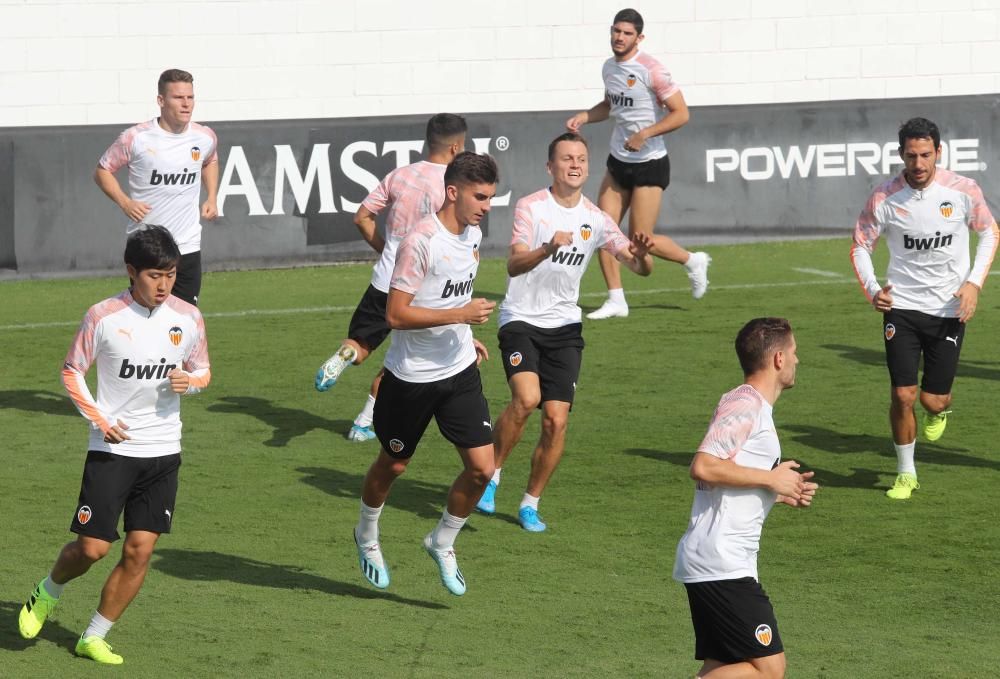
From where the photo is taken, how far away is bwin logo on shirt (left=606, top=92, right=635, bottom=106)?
1528 cm

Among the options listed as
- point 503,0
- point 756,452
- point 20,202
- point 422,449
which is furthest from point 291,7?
point 756,452

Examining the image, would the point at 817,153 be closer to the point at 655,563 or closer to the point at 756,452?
the point at 655,563

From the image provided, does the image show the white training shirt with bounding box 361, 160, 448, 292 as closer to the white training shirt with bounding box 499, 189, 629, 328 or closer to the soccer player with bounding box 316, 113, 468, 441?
the soccer player with bounding box 316, 113, 468, 441

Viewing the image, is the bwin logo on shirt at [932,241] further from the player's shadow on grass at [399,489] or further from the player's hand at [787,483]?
the player's hand at [787,483]

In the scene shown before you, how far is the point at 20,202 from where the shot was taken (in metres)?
17.6

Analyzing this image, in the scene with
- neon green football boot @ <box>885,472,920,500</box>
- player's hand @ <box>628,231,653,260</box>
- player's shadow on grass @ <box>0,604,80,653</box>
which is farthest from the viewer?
neon green football boot @ <box>885,472,920,500</box>

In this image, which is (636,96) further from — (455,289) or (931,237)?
(455,289)

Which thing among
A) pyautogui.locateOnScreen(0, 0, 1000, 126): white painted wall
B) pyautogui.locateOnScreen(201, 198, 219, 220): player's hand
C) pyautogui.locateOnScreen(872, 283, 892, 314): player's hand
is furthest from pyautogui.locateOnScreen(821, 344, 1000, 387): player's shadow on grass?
pyautogui.locateOnScreen(0, 0, 1000, 126): white painted wall

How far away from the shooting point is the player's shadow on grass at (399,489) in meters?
10.0

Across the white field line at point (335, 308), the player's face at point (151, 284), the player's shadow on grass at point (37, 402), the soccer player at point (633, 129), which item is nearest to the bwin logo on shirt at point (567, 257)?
the player's face at point (151, 284)

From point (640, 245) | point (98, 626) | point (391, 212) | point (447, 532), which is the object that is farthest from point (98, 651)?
point (391, 212)

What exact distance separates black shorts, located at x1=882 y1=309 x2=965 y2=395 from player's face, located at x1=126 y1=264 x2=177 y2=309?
4.71 meters

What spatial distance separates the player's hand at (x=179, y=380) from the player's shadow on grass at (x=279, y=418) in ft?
13.9

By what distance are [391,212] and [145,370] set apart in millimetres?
3736
